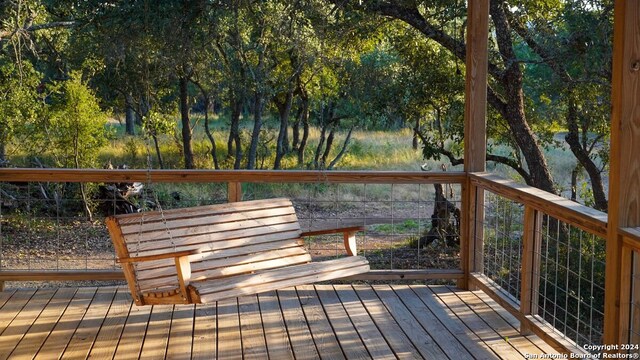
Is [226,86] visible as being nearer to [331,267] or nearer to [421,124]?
[421,124]

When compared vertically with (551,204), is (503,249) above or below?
below

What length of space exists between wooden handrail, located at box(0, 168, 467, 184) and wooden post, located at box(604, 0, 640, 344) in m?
2.02

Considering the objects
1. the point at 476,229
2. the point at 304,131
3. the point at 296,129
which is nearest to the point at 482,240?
the point at 476,229

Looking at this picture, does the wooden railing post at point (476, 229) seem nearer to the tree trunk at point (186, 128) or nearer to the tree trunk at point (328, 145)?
the tree trunk at point (186, 128)

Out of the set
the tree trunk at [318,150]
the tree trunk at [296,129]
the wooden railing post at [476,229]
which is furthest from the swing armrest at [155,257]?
the tree trunk at [296,129]

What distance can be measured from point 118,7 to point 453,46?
3326 mm

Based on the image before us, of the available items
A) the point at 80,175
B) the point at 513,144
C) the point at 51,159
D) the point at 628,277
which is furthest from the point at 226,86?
the point at 628,277

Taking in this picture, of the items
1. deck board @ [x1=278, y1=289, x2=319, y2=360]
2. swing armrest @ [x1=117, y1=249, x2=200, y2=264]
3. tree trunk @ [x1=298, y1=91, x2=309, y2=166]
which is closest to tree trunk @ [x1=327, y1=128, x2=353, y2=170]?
tree trunk @ [x1=298, y1=91, x2=309, y2=166]

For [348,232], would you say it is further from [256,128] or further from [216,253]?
[256,128]

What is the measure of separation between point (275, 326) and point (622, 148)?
7.06ft

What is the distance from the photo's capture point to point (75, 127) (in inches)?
444

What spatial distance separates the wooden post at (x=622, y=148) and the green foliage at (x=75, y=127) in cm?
907

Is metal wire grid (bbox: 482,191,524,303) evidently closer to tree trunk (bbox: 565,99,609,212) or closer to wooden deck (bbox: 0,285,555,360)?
wooden deck (bbox: 0,285,555,360)

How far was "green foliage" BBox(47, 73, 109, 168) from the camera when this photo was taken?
11.2 meters
